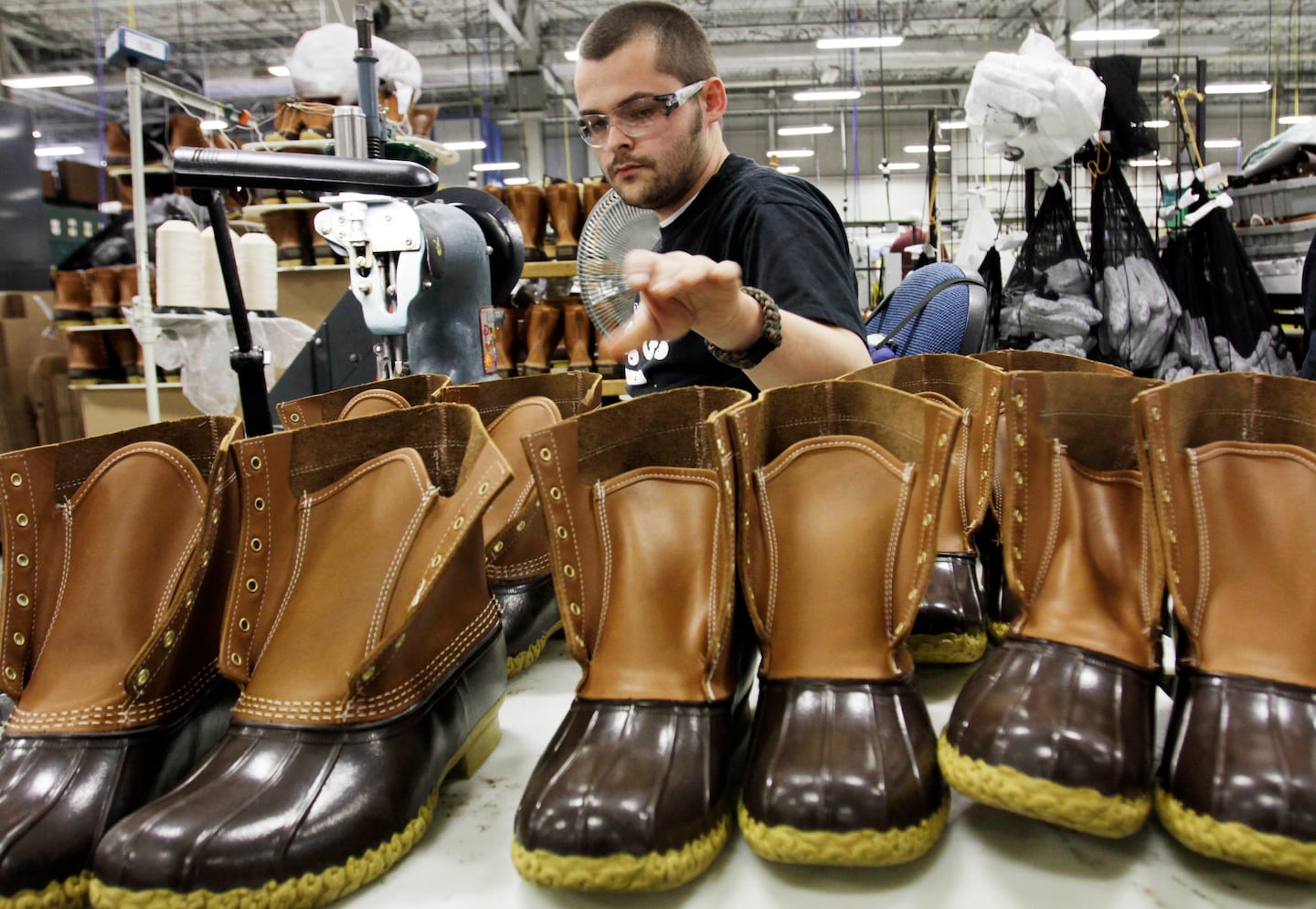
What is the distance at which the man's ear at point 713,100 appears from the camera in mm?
1534

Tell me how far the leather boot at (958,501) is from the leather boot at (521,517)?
14.7 inches

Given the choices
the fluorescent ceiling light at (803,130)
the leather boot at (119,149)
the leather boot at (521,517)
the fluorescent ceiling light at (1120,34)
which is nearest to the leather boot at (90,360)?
the leather boot at (119,149)

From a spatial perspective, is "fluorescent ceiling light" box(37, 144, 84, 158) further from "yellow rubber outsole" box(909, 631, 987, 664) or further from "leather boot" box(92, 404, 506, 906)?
"yellow rubber outsole" box(909, 631, 987, 664)

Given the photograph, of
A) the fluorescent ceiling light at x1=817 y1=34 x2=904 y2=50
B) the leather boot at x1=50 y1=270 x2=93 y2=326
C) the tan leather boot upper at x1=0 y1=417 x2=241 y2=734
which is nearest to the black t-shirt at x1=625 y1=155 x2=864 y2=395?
the tan leather boot upper at x1=0 y1=417 x2=241 y2=734

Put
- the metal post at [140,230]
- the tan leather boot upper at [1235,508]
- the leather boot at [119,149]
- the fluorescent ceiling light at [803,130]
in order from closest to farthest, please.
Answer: the tan leather boot upper at [1235,508] → the metal post at [140,230] → the leather boot at [119,149] → the fluorescent ceiling light at [803,130]

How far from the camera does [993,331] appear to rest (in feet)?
11.7

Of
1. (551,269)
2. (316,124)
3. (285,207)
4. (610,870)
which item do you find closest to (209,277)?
(285,207)

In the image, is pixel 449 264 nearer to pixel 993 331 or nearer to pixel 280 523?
pixel 280 523

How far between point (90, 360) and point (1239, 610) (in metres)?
5.25

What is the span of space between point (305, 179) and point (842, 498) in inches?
26.0

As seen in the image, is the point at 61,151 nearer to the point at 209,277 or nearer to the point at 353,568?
the point at 209,277

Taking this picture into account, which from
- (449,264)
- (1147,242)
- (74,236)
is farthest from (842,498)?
(74,236)

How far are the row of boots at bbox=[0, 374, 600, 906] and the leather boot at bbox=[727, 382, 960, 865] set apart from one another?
0.25m

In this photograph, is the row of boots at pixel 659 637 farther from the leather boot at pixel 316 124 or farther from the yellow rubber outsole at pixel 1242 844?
the leather boot at pixel 316 124
